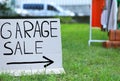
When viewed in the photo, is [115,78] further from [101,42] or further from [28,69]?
[101,42]

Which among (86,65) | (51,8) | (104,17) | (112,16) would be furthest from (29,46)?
(51,8)

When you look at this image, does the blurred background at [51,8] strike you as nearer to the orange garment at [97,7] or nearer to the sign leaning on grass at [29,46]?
the orange garment at [97,7]

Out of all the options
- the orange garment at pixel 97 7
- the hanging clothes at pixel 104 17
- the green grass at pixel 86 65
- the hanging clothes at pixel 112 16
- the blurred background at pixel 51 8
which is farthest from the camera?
the blurred background at pixel 51 8

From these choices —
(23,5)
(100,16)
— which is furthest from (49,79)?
(23,5)

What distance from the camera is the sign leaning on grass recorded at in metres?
6.07

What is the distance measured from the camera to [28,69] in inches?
241

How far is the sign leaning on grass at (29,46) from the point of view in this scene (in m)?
6.07

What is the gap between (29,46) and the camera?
241 inches

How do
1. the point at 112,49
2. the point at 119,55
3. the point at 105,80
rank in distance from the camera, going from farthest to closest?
the point at 112,49 < the point at 119,55 < the point at 105,80

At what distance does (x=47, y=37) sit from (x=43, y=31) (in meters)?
0.10

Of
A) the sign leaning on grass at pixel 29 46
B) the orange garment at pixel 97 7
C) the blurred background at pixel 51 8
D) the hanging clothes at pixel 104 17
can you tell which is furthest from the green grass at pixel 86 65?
the blurred background at pixel 51 8

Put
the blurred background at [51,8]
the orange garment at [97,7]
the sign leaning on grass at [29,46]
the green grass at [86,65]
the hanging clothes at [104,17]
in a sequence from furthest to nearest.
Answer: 1. the blurred background at [51,8]
2. the orange garment at [97,7]
3. the hanging clothes at [104,17]
4. the sign leaning on grass at [29,46]
5. the green grass at [86,65]

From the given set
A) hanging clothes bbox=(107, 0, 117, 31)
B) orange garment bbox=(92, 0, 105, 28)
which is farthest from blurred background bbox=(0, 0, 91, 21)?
hanging clothes bbox=(107, 0, 117, 31)

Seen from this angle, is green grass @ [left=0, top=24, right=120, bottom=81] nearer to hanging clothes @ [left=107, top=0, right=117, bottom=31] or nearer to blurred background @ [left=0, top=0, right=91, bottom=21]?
hanging clothes @ [left=107, top=0, right=117, bottom=31]
